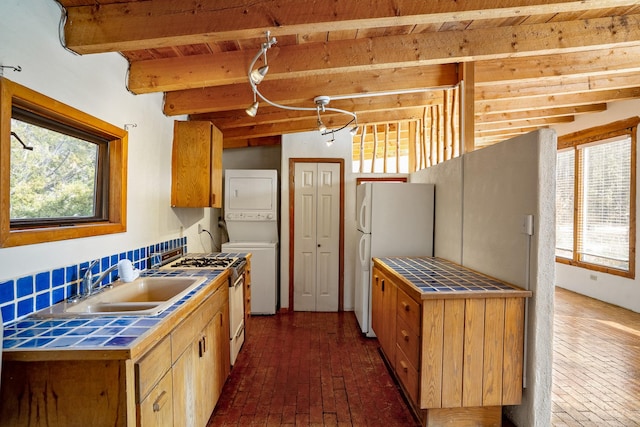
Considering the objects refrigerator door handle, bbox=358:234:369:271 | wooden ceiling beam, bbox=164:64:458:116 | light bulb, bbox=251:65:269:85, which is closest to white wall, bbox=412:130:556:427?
wooden ceiling beam, bbox=164:64:458:116

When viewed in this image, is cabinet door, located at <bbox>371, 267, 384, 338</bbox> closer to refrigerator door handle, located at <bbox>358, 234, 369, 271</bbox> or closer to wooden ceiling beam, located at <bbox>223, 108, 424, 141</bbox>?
refrigerator door handle, located at <bbox>358, 234, 369, 271</bbox>

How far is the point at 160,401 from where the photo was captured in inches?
54.5

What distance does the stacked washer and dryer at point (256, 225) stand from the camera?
430 cm

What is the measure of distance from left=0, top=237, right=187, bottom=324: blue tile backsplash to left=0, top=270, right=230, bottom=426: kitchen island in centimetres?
7

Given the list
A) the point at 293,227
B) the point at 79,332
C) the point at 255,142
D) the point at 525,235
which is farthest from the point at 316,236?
the point at 79,332

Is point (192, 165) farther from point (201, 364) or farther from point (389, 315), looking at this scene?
point (389, 315)

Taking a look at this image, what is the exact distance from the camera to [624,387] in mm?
2572

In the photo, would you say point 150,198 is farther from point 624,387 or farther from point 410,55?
point 624,387

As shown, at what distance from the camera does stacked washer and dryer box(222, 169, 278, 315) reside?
430 cm

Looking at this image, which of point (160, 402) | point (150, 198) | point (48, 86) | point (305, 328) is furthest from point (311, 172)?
point (160, 402)

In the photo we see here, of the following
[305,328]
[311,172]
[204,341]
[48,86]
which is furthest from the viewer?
[311,172]

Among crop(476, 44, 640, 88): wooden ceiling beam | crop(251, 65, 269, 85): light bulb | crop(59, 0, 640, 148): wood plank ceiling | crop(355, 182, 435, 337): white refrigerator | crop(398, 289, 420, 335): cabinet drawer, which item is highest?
crop(476, 44, 640, 88): wooden ceiling beam

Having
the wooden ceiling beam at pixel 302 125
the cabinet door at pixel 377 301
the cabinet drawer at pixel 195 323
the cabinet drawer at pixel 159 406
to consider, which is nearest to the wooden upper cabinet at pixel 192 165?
the cabinet drawer at pixel 195 323

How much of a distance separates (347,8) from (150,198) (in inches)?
79.0
